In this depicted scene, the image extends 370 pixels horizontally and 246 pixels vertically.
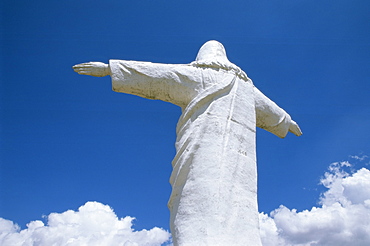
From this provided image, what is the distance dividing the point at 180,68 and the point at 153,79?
491 millimetres

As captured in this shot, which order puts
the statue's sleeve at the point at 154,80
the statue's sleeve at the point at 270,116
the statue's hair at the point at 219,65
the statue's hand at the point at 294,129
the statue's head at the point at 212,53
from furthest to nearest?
1. the statue's hand at the point at 294,129
2. the statue's sleeve at the point at 270,116
3. the statue's head at the point at 212,53
4. the statue's hair at the point at 219,65
5. the statue's sleeve at the point at 154,80

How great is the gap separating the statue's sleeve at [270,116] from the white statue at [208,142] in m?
0.08

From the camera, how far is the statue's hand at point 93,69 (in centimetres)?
536

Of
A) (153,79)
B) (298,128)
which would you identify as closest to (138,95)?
(153,79)

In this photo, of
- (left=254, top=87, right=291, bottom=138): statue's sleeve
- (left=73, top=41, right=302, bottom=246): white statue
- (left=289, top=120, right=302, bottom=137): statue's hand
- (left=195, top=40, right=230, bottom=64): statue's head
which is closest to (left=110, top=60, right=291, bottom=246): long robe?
(left=73, top=41, right=302, bottom=246): white statue

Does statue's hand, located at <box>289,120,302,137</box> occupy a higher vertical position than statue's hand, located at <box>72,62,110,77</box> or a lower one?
higher

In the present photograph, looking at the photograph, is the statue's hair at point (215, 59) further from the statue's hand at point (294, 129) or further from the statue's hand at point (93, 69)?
the statue's hand at point (294, 129)

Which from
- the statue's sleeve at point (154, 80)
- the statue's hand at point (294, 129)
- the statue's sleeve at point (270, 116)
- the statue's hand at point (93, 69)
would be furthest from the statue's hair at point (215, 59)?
the statue's hand at point (294, 129)

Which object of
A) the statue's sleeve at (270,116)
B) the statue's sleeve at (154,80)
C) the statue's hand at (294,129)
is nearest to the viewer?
the statue's sleeve at (154,80)

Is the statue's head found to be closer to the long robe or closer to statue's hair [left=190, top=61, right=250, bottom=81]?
statue's hair [left=190, top=61, right=250, bottom=81]

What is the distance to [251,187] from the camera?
16.1 ft

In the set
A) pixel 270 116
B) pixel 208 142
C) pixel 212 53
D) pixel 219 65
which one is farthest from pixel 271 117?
pixel 208 142

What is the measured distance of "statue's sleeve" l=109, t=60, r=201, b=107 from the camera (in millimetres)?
5285

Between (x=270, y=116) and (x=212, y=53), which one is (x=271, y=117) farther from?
(x=212, y=53)
